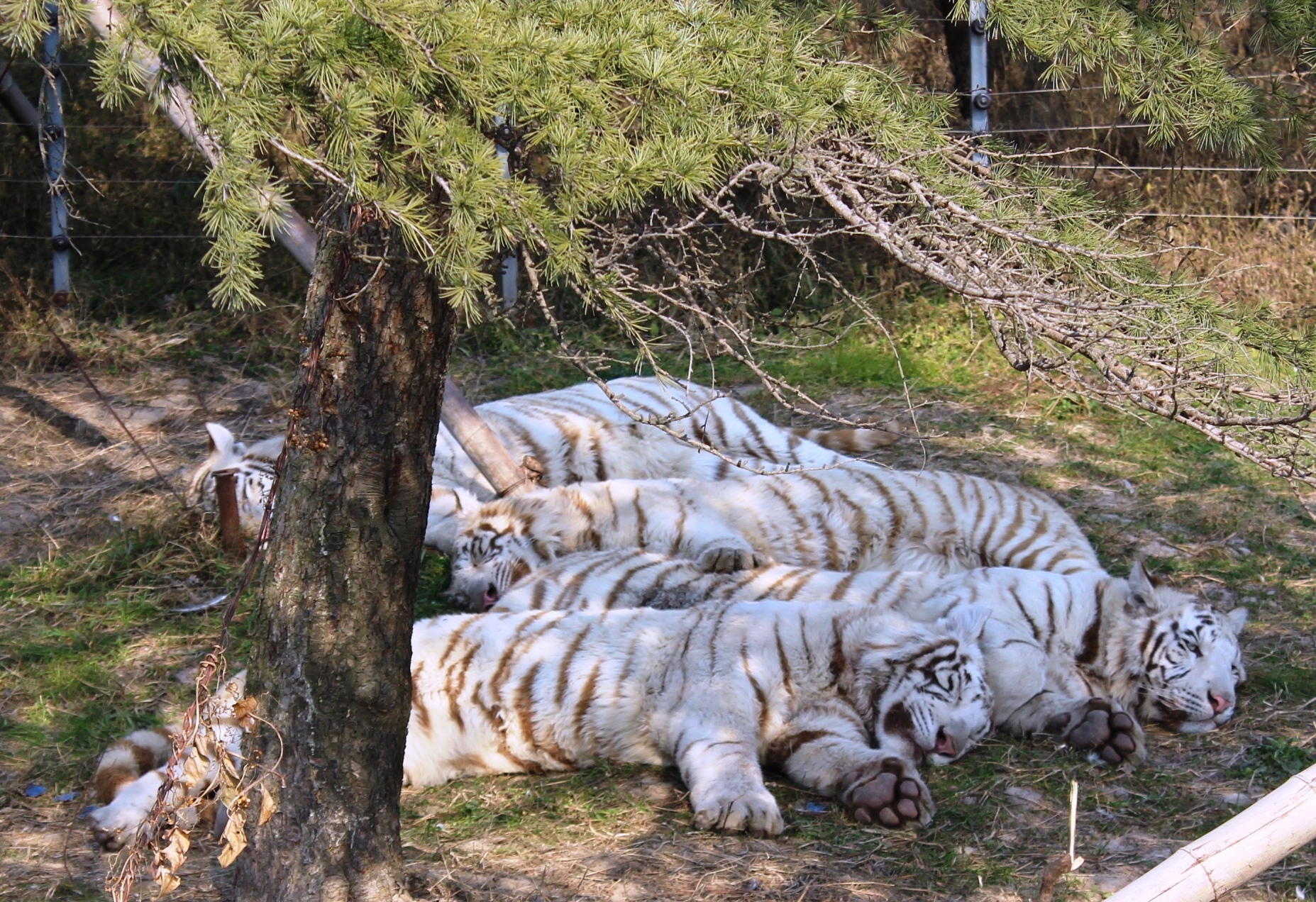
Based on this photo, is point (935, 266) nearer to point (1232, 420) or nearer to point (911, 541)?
point (1232, 420)

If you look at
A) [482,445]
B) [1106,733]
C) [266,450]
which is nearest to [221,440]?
[266,450]

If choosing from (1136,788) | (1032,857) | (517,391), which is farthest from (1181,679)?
(517,391)

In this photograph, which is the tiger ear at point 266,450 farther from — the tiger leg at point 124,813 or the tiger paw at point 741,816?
the tiger paw at point 741,816

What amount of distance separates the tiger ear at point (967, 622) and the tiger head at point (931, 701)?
11 cm

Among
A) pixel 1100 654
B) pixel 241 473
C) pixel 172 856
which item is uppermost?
pixel 172 856

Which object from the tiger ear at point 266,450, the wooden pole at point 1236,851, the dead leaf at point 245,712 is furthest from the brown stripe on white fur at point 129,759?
the wooden pole at point 1236,851

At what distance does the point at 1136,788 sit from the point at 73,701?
3094 millimetres

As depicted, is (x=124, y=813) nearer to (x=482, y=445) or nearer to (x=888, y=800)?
(x=888, y=800)

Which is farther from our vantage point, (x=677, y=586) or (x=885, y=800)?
(x=677, y=586)

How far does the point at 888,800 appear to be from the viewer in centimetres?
304

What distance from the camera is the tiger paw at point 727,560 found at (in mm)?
4348

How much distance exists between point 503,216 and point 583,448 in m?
3.71

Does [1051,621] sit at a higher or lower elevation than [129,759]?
lower

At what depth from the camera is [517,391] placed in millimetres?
6469
